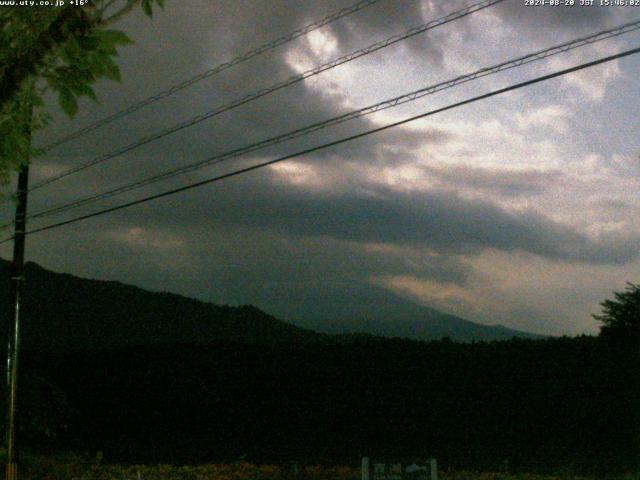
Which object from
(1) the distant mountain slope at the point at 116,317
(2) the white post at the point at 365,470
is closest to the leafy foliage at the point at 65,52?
(2) the white post at the point at 365,470

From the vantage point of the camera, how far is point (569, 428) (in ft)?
52.9

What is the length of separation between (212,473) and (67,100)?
1339 centimetres

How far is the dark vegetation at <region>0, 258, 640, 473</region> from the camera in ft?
53.1

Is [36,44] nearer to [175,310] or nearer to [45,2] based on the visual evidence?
[45,2]

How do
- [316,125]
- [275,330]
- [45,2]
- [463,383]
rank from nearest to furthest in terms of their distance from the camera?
[45,2] < [316,125] < [463,383] < [275,330]

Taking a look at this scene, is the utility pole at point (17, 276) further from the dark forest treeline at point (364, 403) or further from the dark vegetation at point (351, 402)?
the dark forest treeline at point (364, 403)

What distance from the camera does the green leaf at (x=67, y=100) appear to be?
385 centimetres

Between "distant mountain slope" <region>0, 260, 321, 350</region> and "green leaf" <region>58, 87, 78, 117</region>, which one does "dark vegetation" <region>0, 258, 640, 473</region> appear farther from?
"distant mountain slope" <region>0, 260, 321, 350</region>

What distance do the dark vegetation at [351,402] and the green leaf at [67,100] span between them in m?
14.1

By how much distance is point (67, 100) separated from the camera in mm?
3859

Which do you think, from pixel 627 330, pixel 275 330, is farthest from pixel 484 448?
pixel 275 330

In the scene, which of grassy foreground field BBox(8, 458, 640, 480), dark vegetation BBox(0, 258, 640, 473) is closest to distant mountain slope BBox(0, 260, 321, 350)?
dark vegetation BBox(0, 258, 640, 473)

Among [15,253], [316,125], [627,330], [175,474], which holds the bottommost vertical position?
[175,474]

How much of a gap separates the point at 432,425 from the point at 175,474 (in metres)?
5.54
